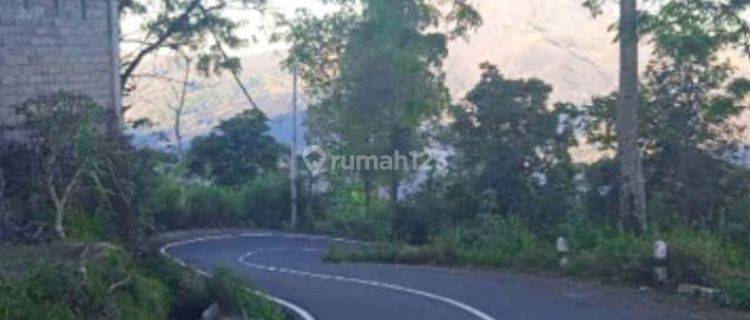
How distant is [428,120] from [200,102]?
7813 cm

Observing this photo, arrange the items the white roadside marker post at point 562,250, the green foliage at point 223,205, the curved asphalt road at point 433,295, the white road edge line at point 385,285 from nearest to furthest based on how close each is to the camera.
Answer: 1. the curved asphalt road at point 433,295
2. the white road edge line at point 385,285
3. the white roadside marker post at point 562,250
4. the green foliage at point 223,205

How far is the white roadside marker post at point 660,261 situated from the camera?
15438 millimetres

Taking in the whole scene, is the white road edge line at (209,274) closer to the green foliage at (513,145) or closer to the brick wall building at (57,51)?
the brick wall building at (57,51)

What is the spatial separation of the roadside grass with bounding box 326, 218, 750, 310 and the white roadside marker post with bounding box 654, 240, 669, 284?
0.08m

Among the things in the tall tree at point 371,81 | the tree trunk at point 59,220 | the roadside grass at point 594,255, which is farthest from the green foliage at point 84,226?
the tall tree at point 371,81

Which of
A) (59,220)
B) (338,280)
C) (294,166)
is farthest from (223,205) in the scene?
(59,220)

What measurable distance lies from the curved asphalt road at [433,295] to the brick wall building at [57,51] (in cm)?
397

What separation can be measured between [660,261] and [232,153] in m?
34.4

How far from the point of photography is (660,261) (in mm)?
15547

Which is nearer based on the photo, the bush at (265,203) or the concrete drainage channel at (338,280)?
the concrete drainage channel at (338,280)

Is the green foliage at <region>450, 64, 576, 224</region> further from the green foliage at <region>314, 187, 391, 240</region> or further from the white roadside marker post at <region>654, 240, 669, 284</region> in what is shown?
the white roadside marker post at <region>654, 240, 669, 284</region>

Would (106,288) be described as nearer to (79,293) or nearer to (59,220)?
(79,293)

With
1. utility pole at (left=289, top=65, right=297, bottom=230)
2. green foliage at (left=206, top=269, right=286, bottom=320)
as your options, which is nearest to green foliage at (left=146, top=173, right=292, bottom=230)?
utility pole at (left=289, top=65, right=297, bottom=230)

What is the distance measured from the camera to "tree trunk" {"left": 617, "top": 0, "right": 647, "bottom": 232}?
19.0 meters
